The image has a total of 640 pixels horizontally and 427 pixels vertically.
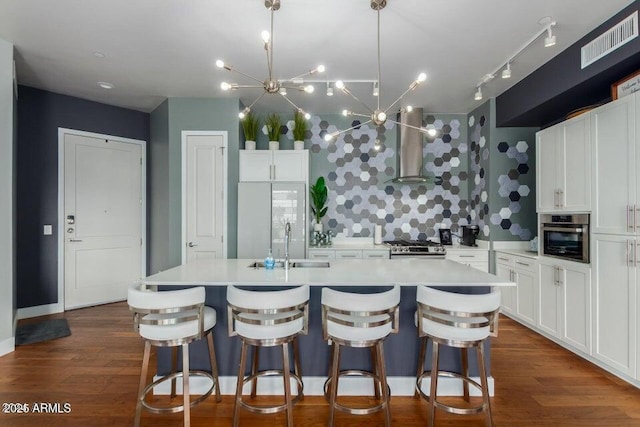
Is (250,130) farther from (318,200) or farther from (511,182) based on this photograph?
(511,182)

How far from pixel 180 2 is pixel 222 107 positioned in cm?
189

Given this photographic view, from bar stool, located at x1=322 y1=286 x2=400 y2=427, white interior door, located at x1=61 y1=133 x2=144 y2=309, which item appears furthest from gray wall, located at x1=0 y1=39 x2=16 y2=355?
bar stool, located at x1=322 y1=286 x2=400 y2=427

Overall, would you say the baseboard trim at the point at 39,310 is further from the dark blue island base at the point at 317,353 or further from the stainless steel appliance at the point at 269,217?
the dark blue island base at the point at 317,353

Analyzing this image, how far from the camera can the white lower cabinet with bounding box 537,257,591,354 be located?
9.27ft

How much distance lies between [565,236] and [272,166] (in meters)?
3.34

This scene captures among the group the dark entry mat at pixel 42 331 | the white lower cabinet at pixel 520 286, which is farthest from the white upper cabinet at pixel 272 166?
the white lower cabinet at pixel 520 286

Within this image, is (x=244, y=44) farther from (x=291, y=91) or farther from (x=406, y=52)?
(x=406, y=52)

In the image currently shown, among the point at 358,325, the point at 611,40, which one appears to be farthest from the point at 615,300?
the point at 358,325

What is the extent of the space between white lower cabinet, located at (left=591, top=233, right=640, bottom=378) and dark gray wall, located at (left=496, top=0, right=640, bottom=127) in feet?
4.47

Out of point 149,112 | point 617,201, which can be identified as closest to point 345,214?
point 617,201

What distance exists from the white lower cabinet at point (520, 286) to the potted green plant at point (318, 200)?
2419 millimetres

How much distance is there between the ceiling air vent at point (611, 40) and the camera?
7.74ft

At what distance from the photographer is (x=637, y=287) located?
238 centimetres

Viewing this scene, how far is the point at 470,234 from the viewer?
455 centimetres
